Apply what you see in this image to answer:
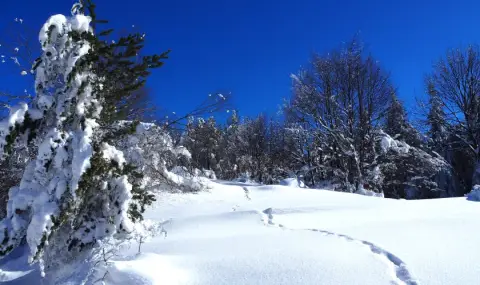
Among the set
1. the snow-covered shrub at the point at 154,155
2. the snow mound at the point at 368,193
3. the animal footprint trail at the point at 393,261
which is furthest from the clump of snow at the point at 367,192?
the snow-covered shrub at the point at 154,155

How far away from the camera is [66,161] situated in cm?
351

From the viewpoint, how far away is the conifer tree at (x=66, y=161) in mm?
3389

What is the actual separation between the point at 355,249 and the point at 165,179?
3297mm

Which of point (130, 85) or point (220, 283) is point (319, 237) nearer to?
point (220, 283)

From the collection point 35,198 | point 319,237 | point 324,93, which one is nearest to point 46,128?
point 35,198

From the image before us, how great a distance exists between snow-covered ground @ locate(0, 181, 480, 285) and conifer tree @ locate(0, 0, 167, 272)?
658 mm

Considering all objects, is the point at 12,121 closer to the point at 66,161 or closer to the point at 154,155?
the point at 66,161

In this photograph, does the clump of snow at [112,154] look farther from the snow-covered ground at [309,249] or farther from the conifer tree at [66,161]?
the snow-covered ground at [309,249]

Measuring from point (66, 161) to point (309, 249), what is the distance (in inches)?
122

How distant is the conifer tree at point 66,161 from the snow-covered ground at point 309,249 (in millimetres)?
658

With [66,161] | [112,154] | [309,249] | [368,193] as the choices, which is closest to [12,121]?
[66,161]

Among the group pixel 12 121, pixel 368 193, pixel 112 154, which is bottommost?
pixel 368 193

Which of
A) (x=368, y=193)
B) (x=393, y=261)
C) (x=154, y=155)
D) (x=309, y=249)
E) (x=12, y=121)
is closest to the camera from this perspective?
(x=12, y=121)

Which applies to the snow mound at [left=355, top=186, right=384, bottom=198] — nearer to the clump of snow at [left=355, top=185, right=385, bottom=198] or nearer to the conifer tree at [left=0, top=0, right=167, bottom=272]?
the clump of snow at [left=355, top=185, right=385, bottom=198]
